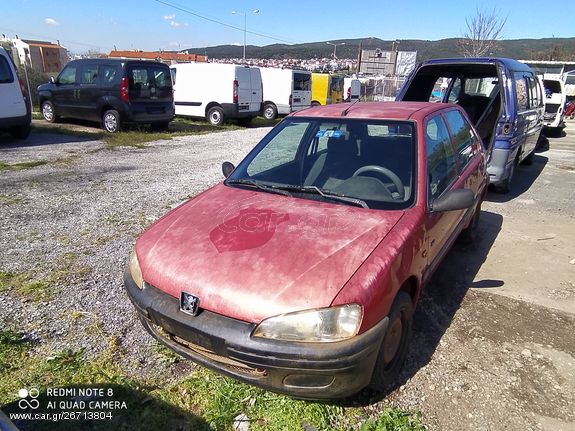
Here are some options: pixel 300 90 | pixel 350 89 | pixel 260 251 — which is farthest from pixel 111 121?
pixel 350 89

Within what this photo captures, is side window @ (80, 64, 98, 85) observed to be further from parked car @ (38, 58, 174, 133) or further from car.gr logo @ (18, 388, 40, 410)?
car.gr logo @ (18, 388, 40, 410)

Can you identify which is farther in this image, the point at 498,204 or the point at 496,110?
the point at 496,110

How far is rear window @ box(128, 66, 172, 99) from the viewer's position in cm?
1073

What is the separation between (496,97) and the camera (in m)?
7.26

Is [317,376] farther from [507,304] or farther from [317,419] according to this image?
[507,304]

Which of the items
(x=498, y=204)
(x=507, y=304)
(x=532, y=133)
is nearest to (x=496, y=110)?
(x=532, y=133)

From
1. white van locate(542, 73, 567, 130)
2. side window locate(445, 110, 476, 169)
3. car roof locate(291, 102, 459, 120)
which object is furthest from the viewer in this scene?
white van locate(542, 73, 567, 130)

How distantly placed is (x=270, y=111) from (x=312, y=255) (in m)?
17.6

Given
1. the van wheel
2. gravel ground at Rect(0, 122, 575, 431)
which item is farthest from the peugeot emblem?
the van wheel

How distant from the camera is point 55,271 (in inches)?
135

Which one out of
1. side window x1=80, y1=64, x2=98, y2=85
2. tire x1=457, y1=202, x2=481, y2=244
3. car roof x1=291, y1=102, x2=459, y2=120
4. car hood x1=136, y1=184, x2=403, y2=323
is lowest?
tire x1=457, y1=202, x2=481, y2=244

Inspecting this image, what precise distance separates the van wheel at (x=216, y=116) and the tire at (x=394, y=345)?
534 inches

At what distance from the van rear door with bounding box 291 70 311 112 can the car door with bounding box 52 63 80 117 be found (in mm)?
9581

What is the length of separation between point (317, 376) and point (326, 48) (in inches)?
4945
